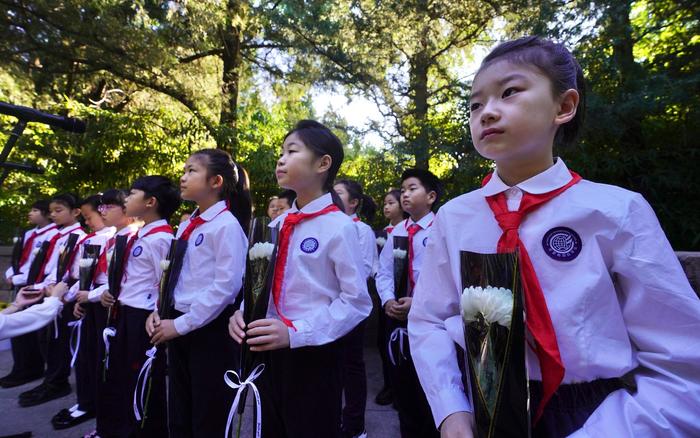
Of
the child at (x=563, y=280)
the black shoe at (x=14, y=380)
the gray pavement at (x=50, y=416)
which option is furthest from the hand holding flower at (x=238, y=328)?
the black shoe at (x=14, y=380)

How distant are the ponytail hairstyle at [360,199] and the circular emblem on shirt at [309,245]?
2.92m

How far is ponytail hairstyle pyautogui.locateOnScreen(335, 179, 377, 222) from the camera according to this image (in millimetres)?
5164

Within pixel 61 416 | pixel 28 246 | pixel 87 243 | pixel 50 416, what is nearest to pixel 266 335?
pixel 87 243

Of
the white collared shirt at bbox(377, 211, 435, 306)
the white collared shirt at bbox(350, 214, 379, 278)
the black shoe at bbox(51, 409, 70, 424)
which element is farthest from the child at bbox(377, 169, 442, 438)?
the black shoe at bbox(51, 409, 70, 424)

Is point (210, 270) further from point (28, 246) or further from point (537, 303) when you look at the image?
point (28, 246)

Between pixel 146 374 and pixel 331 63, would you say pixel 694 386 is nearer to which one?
pixel 146 374

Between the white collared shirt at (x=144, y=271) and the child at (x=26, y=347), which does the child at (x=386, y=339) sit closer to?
the white collared shirt at (x=144, y=271)

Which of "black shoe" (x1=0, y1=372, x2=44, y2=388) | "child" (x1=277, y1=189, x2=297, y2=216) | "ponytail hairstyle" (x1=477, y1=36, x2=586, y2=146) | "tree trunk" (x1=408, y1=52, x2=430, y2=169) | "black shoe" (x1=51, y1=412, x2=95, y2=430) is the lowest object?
"black shoe" (x1=51, y1=412, x2=95, y2=430)

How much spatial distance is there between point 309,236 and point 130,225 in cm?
248

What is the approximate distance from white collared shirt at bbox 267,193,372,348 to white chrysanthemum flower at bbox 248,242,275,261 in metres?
0.17

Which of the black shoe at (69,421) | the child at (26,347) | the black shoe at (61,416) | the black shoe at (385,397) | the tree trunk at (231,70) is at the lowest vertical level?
the black shoe at (385,397)

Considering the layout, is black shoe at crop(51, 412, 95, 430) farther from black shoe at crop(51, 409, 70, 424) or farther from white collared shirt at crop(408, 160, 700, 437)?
white collared shirt at crop(408, 160, 700, 437)

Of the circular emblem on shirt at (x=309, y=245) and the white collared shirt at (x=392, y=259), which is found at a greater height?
the circular emblem on shirt at (x=309, y=245)

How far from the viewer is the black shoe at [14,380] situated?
4.84 meters
